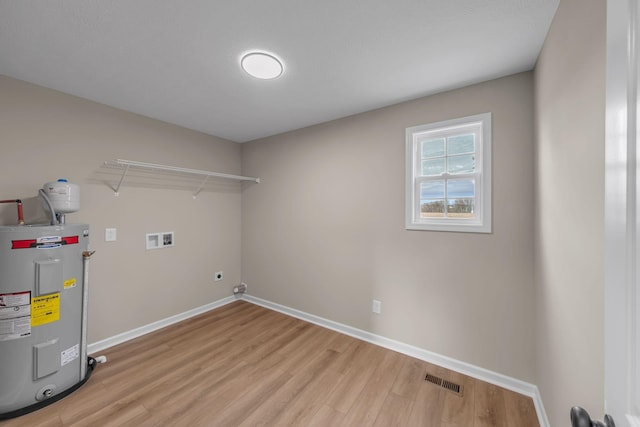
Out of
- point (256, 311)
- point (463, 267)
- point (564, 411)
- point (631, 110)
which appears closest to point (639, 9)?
point (631, 110)

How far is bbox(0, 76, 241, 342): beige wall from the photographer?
6.55 feet

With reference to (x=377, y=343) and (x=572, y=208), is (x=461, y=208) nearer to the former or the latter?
(x=572, y=208)

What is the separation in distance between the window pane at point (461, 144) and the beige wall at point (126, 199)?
288 centimetres

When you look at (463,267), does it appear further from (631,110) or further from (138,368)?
(138,368)

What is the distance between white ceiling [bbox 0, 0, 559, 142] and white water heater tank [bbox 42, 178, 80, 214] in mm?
867

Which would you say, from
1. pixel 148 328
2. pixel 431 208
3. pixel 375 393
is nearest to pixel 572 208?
pixel 431 208

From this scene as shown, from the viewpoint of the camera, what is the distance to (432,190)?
7.46 ft

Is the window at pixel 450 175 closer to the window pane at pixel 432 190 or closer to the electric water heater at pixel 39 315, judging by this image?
the window pane at pixel 432 190

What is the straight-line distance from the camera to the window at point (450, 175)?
2.01m

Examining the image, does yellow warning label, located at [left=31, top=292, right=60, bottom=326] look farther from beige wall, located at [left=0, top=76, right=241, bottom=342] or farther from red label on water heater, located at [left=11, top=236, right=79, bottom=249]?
beige wall, located at [left=0, top=76, right=241, bottom=342]

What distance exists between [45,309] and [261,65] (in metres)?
2.32

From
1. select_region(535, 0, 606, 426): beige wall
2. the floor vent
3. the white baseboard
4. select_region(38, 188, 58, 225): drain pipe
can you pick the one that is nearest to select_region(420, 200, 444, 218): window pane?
select_region(535, 0, 606, 426): beige wall

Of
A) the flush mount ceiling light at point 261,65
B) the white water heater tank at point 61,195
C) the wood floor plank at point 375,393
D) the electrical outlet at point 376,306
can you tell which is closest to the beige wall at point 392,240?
the electrical outlet at point 376,306

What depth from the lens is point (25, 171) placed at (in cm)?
199
